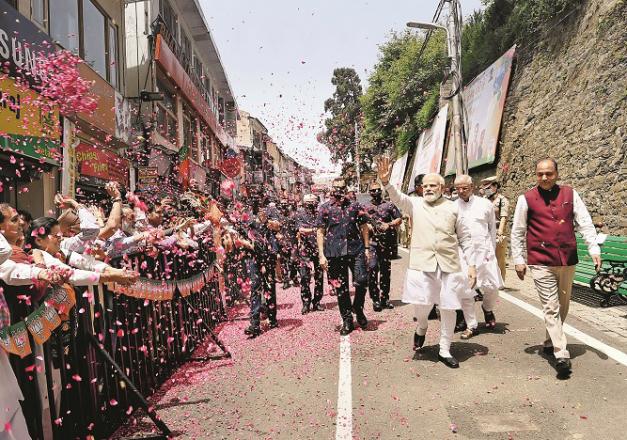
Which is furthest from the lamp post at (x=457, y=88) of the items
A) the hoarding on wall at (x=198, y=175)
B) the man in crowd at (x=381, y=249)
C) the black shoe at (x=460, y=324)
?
the hoarding on wall at (x=198, y=175)

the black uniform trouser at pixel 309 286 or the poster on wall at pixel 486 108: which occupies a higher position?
the poster on wall at pixel 486 108

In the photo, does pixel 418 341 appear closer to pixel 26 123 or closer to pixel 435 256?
pixel 435 256

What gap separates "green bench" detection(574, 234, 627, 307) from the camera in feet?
25.5

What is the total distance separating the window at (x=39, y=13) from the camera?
35.2 ft

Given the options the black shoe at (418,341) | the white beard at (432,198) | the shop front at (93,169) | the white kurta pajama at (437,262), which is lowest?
the black shoe at (418,341)

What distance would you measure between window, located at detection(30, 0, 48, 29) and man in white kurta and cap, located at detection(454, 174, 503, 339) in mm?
9729

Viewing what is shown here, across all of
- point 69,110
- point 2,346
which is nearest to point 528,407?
point 2,346

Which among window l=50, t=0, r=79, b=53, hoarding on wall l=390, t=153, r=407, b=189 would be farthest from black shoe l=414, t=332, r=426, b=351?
hoarding on wall l=390, t=153, r=407, b=189

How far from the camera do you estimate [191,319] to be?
663cm

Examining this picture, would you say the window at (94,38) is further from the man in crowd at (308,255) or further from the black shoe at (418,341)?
the black shoe at (418,341)

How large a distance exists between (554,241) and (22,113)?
29.8 feet

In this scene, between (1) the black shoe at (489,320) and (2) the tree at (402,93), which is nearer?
(1) the black shoe at (489,320)

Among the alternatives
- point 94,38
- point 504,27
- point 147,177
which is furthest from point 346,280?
point 504,27

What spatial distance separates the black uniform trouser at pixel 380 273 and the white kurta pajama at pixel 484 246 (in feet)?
Answer: 6.73
